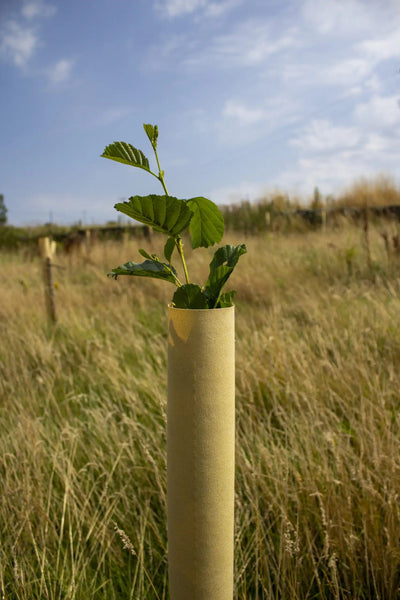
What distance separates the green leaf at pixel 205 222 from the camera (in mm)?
765

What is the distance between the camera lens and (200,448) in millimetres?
726

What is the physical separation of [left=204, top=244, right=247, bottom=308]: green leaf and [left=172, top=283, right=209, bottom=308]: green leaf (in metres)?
0.02

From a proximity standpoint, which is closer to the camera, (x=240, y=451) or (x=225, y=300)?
(x=225, y=300)

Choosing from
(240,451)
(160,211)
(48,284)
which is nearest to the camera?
(160,211)

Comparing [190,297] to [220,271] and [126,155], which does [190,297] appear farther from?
[126,155]

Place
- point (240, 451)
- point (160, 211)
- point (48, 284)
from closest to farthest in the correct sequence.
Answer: point (160, 211)
point (240, 451)
point (48, 284)

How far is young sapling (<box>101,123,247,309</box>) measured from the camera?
69cm

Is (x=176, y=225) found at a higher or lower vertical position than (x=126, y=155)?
lower

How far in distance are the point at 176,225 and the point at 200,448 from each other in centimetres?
36

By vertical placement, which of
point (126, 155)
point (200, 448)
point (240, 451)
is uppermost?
point (126, 155)

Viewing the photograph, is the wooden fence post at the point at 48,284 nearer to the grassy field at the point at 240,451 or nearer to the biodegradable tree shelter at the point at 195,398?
the grassy field at the point at 240,451

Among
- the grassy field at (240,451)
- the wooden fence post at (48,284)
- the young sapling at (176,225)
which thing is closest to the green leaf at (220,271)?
the young sapling at (176,225)

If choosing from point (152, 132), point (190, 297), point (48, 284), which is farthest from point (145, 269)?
point (48, 284)

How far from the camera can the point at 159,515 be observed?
5.23 ft
